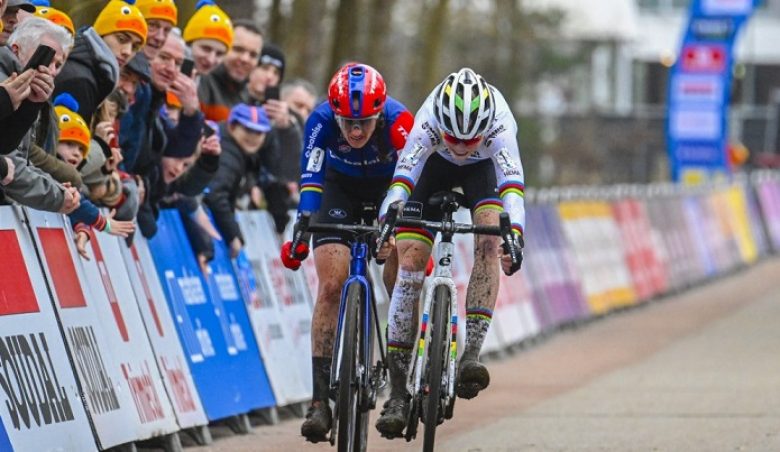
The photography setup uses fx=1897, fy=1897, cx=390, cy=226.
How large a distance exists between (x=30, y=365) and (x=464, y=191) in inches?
103

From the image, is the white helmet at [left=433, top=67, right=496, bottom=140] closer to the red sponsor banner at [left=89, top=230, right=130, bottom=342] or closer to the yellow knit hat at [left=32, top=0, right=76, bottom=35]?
the yellow knit hat at [left=32, top=0, right=76, bottom=35]

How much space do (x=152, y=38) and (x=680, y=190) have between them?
21.4 metres

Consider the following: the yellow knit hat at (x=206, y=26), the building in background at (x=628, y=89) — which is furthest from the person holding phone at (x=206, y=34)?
the building in background at (x=628, y=89)

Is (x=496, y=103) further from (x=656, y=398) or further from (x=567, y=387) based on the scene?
(x=567, y=387)

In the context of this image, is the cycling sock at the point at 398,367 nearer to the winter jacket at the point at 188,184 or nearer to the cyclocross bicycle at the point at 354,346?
the cyclocross bicycle at the point at 354,346

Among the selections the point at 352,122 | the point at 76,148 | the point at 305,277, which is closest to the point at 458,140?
the point at 352,122

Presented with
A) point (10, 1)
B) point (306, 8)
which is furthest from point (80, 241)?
point (306, 8)

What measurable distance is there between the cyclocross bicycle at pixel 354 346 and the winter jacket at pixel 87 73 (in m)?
1.60

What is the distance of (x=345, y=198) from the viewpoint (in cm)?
996

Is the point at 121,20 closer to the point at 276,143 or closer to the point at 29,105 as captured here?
the point at 29,105

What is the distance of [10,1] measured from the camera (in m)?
9.46

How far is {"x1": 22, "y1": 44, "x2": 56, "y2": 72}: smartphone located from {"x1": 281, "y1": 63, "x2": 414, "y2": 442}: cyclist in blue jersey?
1379 millimetres

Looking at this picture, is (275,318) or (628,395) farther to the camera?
(628,395)

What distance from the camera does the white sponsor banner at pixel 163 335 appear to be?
1066 cm
